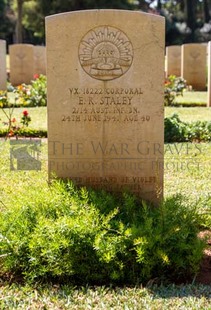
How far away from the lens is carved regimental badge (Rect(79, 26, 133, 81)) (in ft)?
13.3

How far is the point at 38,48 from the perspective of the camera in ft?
71.2

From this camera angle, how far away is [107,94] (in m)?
4.11

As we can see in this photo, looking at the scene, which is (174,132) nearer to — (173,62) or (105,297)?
(105,297)

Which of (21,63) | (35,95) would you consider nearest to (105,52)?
(35,95)

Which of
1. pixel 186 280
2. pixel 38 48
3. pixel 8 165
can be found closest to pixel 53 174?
pixel 186 280

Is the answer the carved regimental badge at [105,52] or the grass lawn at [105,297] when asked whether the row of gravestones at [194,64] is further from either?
the grass lawn at [105,297]

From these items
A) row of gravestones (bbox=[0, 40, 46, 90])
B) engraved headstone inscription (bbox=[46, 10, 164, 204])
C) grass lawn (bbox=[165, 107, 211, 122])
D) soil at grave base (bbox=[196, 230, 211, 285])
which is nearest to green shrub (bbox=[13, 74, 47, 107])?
grass lawn (bbox=[165, 107, 211, 122])

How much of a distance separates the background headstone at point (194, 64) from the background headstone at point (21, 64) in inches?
227

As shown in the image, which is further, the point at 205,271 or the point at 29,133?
the point at 29,133

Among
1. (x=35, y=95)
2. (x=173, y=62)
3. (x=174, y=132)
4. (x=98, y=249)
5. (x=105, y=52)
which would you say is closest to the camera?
(x=98, y=249)

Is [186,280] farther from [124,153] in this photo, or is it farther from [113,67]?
[113,67]

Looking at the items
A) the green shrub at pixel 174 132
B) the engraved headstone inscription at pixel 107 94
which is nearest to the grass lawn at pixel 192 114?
the green shrub at pixel 174 132

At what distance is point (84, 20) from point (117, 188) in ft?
4.47

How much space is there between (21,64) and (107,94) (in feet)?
53.6
